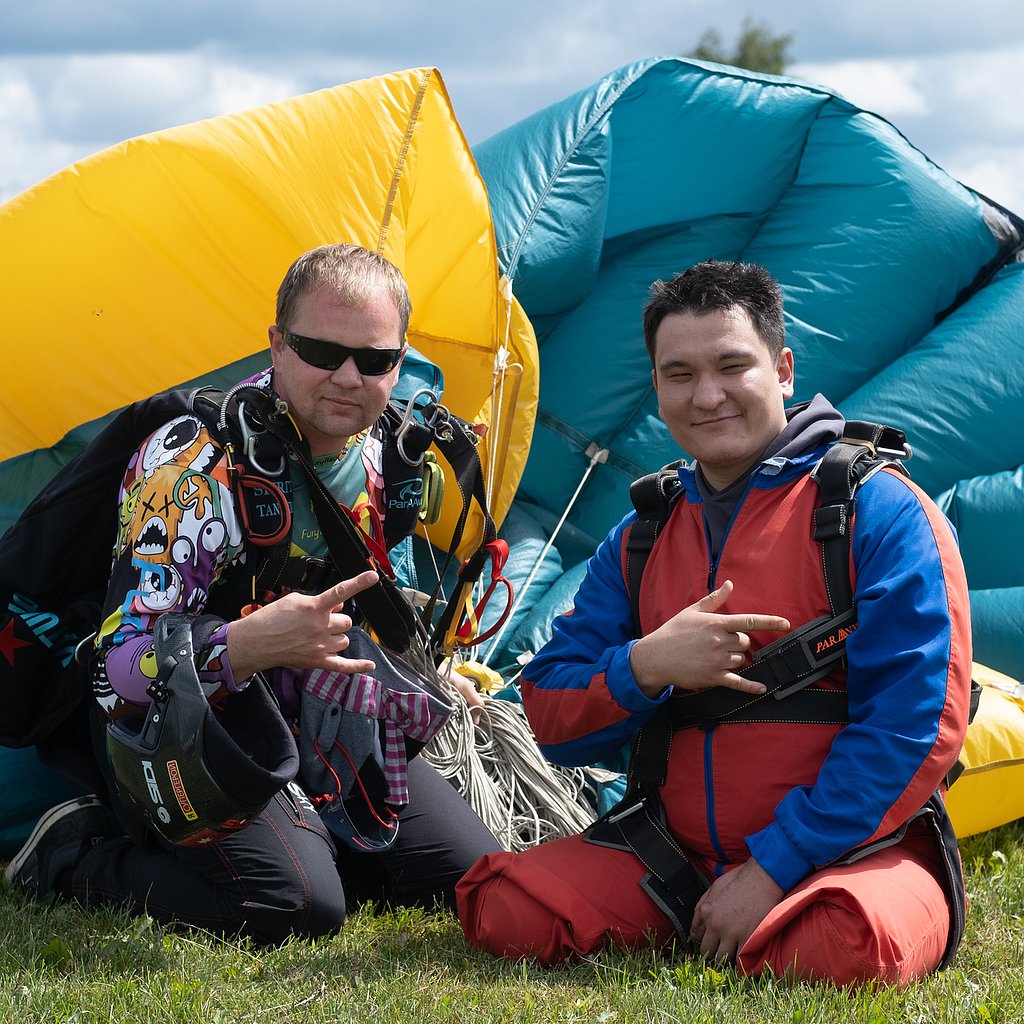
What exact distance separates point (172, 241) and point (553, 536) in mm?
1554

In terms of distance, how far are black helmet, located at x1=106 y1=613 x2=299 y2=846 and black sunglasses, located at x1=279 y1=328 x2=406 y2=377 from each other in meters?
0.60

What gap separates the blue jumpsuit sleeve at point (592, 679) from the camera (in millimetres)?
2567

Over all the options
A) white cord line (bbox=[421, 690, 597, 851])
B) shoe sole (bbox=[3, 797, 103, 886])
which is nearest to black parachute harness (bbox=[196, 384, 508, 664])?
white cord line (bbox=[421, 690, 597, 851])

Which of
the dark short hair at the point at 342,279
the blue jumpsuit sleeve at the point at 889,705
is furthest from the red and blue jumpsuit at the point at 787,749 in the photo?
the dark short hair at the point at 342,279

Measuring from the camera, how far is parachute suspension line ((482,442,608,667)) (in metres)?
3.91

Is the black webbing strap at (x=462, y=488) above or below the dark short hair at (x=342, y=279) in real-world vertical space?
below

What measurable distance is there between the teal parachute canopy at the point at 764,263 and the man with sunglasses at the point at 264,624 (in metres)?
1.31

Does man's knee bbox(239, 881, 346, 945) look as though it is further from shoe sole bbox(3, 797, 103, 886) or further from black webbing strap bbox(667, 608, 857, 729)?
black webbing strap bbox(667, 608, 857, 729)

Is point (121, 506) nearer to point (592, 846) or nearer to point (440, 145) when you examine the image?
point (592, 846)

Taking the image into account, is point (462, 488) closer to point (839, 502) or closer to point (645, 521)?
point (645, 521)

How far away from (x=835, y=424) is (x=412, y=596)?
1.22 meters

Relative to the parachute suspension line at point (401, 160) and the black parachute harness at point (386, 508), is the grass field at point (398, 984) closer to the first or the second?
the black parachute harness at point (386, 508)

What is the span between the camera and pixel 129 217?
343cm

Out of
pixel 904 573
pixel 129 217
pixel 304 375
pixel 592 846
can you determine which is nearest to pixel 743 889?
pixel 592 846
